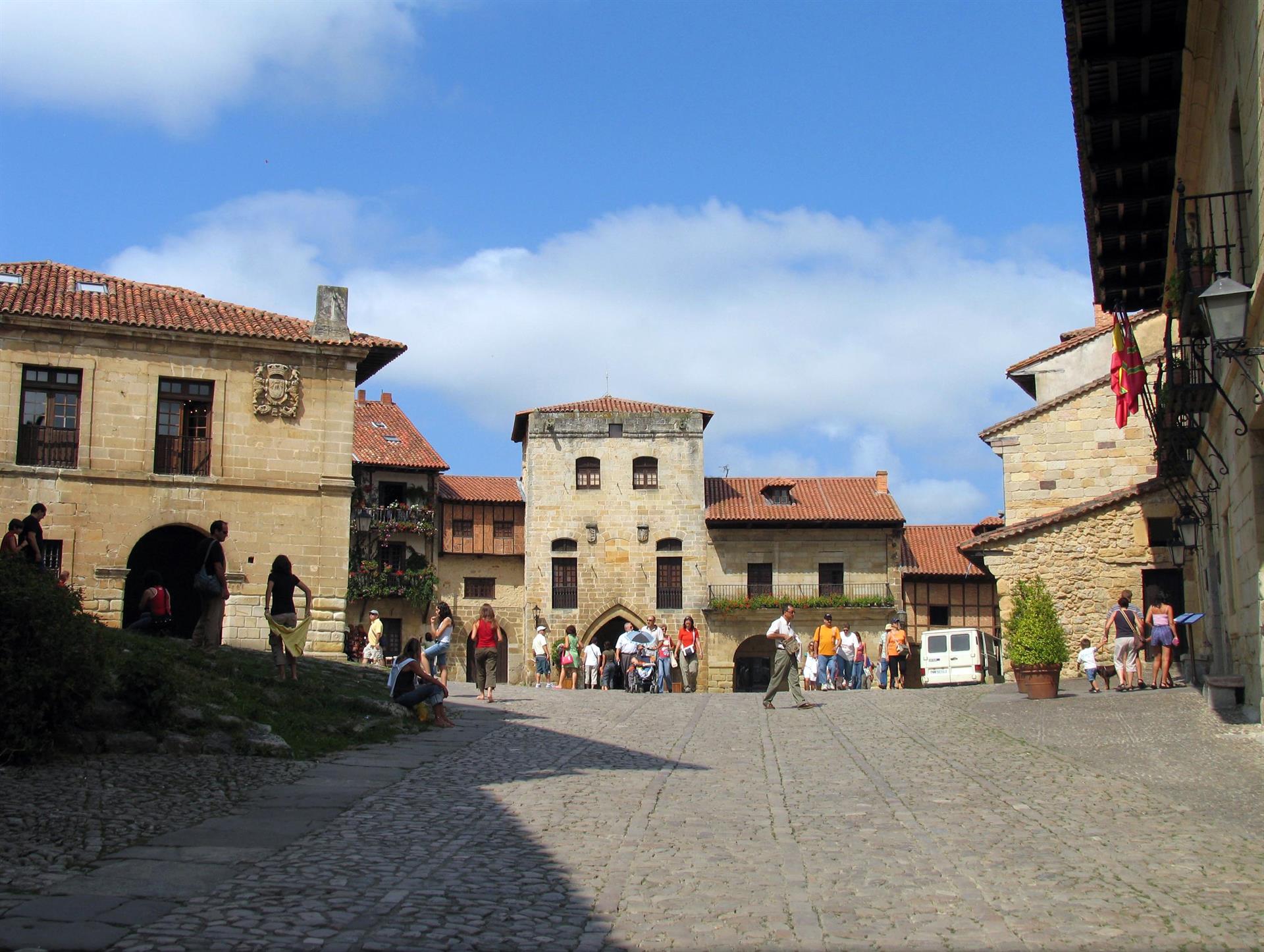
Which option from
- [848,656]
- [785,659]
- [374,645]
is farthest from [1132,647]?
[374,645]

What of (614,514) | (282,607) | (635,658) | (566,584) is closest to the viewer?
(282,607)

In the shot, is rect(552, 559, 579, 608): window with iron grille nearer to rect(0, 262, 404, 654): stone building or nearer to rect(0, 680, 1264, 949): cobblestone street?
rect(0, 262, 404, 654): stone building

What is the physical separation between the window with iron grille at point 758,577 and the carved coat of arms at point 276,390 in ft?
83.2

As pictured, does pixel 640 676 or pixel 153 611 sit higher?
Answer: pixel 153 611

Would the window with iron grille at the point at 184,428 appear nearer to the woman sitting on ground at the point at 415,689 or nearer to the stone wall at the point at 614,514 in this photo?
the woman sitting on ground at the point at 415,689

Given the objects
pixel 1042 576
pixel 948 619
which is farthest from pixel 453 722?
pixel 948 619

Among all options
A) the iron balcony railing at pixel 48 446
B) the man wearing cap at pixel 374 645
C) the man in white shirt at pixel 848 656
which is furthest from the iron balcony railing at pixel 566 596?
the iron balcony railing at pixel 48 446

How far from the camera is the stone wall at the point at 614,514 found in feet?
162

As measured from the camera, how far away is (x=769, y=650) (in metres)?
50.1

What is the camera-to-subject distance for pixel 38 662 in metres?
10.7

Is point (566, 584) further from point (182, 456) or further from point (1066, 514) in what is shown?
point (1066, 514)

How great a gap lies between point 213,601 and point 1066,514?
17321 mm

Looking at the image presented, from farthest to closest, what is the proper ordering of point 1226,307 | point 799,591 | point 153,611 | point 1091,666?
1. point 799,591
2. point 1091,666
3. point 153,611
4. point 1226,307

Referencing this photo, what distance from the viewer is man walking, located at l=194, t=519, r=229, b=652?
1642 centimetres
